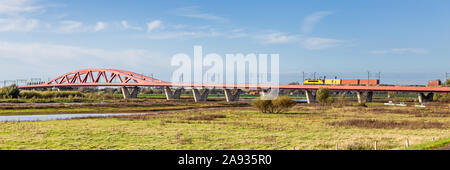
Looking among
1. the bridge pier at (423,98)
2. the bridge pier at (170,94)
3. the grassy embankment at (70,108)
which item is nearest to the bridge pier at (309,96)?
the bridge pier at (423,98)

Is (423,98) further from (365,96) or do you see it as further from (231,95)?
(231,95)


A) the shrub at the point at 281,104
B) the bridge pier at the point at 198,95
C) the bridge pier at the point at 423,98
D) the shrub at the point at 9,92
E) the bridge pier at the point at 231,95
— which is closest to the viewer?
the shrub at the point at 281,104

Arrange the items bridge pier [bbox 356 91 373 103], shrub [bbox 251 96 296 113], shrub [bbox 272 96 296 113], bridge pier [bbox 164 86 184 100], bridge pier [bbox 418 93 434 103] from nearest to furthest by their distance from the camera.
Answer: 1. shrub [bbox 272 96 296 113]
2. shrub [bbox 251 96 296 113]
3. bridge pier [bbox 418 93 434 103]
4. bridge pier [bbox 356 91 373 103]
5. bridge pier [bbox 164 86 184 100]

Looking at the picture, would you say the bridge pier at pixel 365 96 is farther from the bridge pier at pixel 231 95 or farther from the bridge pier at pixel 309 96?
the bridge pier at pixel 231 95

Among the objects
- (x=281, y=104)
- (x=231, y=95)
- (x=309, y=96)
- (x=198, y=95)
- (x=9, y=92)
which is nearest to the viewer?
(x=281, y=104)

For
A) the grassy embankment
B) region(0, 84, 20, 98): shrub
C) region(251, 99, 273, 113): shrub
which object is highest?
region(0, 84, 20, 98): shrub

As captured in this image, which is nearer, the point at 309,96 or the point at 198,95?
the point at 309,96

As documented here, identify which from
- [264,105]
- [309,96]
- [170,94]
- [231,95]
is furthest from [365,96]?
[170,94]

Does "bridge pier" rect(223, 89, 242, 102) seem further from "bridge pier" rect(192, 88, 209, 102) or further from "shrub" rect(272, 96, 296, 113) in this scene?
"shrub" rect(272, 96, 296, 113)

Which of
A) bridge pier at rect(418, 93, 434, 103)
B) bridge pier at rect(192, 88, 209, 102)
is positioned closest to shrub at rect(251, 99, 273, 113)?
bridge pier at rect(418, 93, 434, 103)

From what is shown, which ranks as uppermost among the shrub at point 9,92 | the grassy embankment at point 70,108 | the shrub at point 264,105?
the shrub at point 9,92
